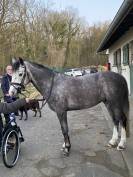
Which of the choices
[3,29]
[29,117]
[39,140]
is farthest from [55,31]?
[39,140]

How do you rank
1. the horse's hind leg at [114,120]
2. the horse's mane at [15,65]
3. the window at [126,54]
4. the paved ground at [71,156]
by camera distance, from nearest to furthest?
the paved ground at [71,156] < the horse's mane at [15,65] < the horse's hind leg at [114,120] < the window at [126,54]

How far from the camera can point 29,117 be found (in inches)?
480

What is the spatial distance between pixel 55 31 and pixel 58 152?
49.2 meters

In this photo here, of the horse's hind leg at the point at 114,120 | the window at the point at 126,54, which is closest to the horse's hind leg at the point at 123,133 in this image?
the horse's hind leg at the point at 114,120

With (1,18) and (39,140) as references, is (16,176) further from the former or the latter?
(1,18)

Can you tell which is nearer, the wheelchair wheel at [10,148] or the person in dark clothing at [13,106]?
the wheelchair wheel at [10,148]

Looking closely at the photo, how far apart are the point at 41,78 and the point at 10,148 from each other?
1.48 meters

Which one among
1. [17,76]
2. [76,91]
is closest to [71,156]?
[76,91]

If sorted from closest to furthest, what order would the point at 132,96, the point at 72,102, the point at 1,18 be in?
the point at 72,102 < the point at 132,96 < the point at 1,18

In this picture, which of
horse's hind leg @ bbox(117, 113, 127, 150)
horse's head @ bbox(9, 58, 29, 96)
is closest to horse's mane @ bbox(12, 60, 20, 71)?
horse's head @ bbox(9, 58, 29, 96)

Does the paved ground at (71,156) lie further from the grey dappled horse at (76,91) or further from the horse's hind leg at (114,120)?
the grey dappled horse at (76,91)

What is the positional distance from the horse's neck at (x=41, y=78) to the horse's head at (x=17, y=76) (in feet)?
0.68

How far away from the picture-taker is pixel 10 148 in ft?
20.4

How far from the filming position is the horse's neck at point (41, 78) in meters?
6.77
